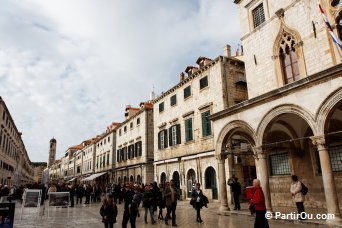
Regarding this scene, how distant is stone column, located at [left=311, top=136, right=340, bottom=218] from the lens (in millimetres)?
9281

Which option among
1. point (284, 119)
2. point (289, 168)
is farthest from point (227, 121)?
point (289, 168)

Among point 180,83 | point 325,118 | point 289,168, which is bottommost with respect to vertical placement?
point 289,168

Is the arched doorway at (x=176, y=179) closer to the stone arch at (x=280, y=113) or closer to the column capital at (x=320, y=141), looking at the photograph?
the stone arch at (x=280, y=113)

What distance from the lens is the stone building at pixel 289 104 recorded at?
9930 millimetres

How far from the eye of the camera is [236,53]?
25969mm

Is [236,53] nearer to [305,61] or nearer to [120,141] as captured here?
[305,61]

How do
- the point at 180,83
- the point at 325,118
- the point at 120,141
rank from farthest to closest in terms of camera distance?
the point at 120,141, the point at 180,83, the point at 325,118

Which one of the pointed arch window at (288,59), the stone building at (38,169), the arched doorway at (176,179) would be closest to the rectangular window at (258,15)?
the pointed arch window at (288,59)

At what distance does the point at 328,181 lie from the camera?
9531 millimetres

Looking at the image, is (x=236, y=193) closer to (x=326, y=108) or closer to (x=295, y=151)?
(x=295, y=151)

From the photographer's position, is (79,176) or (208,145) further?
(79,176)

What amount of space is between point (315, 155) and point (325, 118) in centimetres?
506

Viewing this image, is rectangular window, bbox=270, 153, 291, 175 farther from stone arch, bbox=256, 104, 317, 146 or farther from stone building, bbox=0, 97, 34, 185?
stone building, bbox=0, 97, 34, 185

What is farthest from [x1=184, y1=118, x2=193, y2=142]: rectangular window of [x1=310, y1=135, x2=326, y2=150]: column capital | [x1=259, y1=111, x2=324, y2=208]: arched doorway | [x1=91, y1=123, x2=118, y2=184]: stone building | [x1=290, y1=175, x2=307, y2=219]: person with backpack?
[x1=91, y1=123, x2=118, y2=184]: stone building
